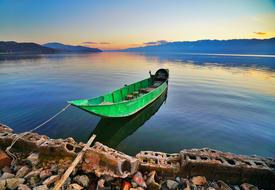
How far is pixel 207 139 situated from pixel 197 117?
3519 millimetres

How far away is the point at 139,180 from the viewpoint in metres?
5.62

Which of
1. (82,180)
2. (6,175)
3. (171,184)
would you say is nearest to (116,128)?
(82,180)

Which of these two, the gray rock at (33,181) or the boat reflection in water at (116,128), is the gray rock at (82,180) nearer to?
the gray rock at (33,181)

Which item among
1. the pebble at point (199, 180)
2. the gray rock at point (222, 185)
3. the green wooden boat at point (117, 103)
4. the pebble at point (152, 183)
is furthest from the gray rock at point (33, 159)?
the gray rock at point (222, 185)

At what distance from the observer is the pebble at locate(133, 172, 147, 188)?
5.50m

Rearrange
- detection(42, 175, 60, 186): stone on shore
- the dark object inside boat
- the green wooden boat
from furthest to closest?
1. the dark object inside boat
2. the green wooden boat
3. detection(42, 175, 60, 186): stone on shore

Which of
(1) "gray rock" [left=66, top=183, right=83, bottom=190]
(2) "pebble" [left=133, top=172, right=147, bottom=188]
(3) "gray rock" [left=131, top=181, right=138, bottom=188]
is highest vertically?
(1) "gray rock" [left=66, top=183, right=83, bottom=190]

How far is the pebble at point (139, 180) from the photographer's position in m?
5.50

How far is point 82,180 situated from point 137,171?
196 cm

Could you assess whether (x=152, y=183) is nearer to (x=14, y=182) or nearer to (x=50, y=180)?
(x=50, y=180)

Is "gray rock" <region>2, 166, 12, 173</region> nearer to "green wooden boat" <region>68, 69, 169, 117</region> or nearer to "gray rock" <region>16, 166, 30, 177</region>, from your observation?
"gray rock" <region>16, 166, 30, 177</region>

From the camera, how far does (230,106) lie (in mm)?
17109

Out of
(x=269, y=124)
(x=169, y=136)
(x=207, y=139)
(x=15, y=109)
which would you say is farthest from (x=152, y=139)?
(x=15, y=109)

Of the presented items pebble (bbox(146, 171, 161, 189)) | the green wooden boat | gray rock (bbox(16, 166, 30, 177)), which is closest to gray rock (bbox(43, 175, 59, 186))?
gray rock (bbox(16, 166, 30, 177))
